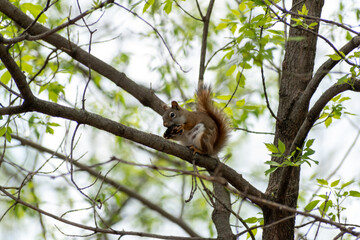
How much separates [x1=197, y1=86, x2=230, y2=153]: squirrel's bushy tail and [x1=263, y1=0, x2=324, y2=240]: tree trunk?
0.49 metres

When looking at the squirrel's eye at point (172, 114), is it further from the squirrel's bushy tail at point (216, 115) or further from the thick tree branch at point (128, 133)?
the thick tree branch at point (128, 133)

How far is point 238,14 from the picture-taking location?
2588mm

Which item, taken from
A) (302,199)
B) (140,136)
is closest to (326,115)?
(140,136)

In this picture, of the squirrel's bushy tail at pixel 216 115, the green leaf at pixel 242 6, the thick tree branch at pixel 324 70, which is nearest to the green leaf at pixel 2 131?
the squirrel's bushy tail at pixel 216 115

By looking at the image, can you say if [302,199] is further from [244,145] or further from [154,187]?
[154,187]

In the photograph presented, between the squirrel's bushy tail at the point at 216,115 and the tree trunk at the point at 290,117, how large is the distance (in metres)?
0.49

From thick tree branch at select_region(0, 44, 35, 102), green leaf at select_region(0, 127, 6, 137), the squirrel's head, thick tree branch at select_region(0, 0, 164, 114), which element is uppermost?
the squirrel's head

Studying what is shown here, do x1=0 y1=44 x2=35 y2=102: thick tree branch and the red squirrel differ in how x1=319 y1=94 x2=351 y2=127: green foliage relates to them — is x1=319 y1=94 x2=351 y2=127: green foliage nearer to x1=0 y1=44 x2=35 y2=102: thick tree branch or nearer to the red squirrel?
the red squirrel

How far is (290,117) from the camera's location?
2.63 metres

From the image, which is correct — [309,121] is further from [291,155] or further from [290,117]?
[290,117]

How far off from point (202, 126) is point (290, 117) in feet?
2.19

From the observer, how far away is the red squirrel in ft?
9.81

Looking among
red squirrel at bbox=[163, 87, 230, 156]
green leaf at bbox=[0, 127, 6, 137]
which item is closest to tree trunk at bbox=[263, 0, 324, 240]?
red squirrel at bbox=[163, 87, 230, 156]

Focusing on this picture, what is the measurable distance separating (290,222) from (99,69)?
1.43 m
